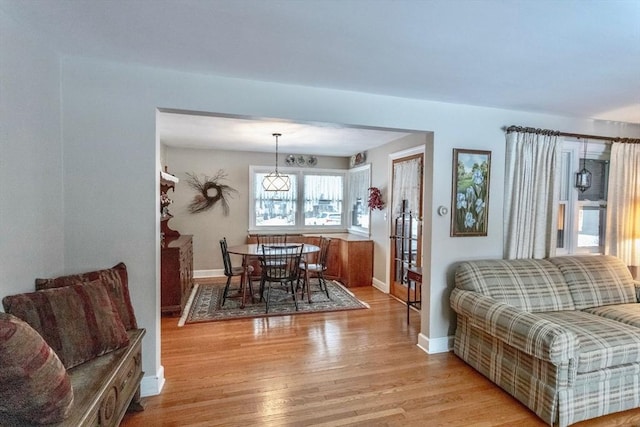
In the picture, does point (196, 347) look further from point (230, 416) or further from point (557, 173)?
point (557, 173)

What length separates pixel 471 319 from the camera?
271 cm

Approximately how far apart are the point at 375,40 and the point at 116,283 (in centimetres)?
225

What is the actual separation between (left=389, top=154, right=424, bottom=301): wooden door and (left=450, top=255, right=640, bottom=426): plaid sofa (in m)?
1.43

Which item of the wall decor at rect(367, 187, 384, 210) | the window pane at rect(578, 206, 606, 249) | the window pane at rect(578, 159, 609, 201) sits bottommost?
the window pane at rect(578, 206, 606, 249)

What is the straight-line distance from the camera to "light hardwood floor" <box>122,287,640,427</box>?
6.97 ft

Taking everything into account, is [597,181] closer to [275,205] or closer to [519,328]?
[519,328]

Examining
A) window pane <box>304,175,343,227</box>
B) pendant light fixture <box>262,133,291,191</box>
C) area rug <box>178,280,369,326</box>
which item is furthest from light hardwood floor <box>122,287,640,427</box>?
window pane <box>304,175,343,227</box>

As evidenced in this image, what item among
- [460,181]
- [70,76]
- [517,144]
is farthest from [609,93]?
[70,76]

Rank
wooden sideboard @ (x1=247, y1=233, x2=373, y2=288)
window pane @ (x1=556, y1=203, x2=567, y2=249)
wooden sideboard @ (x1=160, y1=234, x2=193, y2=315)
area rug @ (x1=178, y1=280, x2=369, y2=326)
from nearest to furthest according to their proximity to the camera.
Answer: window pane @ (x1=556, y1=203, x2=567, y2=249) → wooden sideboard @ (x1=160, y1=234, x2=193, y2=315) → area rug @ (x1=178, y1=280, x2=369, y2=326) → wooden sideboard @ (x1=247, y1=233, x2=373, y2=288)

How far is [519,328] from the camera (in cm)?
223

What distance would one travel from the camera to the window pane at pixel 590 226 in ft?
12.2

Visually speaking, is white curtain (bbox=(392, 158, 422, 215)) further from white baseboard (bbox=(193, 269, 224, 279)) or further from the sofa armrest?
white baseboard (bbox=(193, 269, 224, 279))

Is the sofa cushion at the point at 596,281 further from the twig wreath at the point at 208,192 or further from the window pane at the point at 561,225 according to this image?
the twig wreath at the point at 208,192

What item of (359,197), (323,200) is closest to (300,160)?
(323,200)
